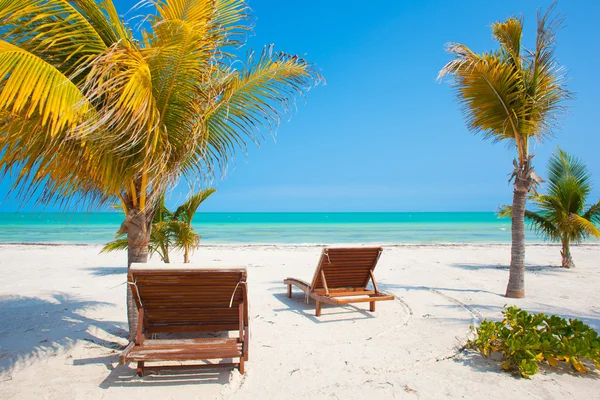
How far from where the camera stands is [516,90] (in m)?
6.69

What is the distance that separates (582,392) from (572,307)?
339cm

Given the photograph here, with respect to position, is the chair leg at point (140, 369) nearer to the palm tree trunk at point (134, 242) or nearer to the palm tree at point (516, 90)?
the palm tree trunk at point (134, 242)

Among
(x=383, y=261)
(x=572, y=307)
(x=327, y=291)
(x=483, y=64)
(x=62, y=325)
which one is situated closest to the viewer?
(x=62, y=325)

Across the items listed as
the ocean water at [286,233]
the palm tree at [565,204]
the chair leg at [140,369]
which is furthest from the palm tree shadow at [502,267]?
the ocean water at [286,233]

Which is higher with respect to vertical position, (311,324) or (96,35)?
(96,35)

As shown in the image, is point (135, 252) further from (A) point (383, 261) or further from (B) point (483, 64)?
(A) point (383, 261)

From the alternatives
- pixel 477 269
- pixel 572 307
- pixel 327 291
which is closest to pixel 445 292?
pixel 572 307

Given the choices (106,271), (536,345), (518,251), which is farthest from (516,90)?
(106,271)

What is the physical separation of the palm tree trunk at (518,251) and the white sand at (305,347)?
229 mm

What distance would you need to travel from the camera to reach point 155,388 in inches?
127

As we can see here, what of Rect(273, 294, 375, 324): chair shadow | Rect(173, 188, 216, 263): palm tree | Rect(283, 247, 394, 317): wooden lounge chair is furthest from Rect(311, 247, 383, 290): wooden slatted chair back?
Rect(173, 188, 216, 263): palm tree

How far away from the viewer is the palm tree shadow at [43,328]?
392 cm

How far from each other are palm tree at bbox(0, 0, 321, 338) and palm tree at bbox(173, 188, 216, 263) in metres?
4.14

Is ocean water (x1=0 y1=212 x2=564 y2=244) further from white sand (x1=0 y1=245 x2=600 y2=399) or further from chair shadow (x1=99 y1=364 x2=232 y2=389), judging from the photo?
chair shadow (x1=99 y1=364 x2=232 y2=389)
